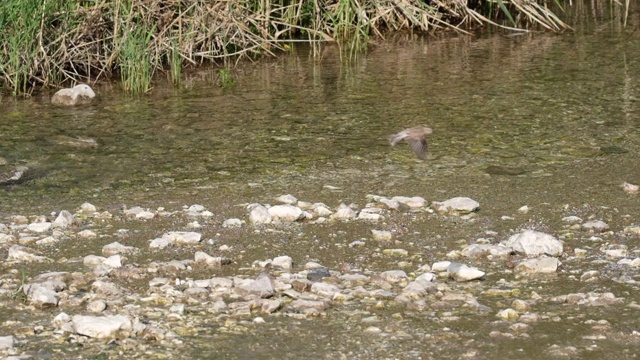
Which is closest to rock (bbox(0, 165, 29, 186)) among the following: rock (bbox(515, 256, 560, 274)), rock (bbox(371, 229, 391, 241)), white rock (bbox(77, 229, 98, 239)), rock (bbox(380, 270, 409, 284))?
white rock (bbox(77, 229, 98, 239))

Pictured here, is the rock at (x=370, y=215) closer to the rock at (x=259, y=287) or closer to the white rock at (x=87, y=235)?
the rock at (x=259, y=287)

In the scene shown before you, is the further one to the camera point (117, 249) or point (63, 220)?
point (63, 220)

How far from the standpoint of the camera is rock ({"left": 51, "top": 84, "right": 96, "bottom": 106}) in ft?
25.7

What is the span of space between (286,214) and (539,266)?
1.21 meters

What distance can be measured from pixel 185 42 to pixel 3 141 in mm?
2336

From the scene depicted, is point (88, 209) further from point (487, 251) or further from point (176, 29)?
point (176, 29)

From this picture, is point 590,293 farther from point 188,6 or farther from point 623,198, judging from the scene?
point 188,6

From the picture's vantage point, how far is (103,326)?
369 cm

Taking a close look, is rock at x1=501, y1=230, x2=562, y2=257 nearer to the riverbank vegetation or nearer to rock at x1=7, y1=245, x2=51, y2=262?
rock at x1=7, y1=245, x2=51, y2=262

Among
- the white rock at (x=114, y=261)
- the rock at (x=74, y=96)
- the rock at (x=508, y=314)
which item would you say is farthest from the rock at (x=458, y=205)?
the rock at (x=74, y=96)

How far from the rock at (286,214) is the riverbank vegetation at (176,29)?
2952mm

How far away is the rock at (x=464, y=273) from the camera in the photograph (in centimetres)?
423

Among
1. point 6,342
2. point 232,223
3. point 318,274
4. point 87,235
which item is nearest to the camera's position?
point 6,342

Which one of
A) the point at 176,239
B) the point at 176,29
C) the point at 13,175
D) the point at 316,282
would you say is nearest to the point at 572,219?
the point at 316,282
